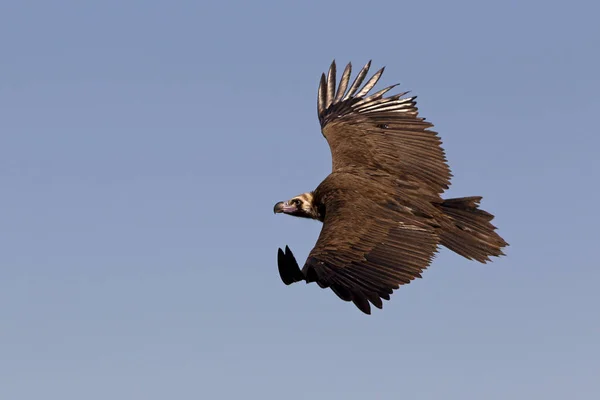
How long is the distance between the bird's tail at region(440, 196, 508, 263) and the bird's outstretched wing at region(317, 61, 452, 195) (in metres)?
0.80

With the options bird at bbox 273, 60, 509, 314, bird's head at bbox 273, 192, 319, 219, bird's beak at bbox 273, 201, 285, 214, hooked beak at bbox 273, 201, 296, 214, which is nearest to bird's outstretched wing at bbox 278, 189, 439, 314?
bird at bbox 273, 60, 509, 314

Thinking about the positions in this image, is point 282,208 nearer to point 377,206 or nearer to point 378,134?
point 378,134

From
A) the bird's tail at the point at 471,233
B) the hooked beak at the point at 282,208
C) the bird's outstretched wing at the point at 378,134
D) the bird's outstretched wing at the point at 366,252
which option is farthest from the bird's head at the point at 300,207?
the bird's tail at the point at 471,233

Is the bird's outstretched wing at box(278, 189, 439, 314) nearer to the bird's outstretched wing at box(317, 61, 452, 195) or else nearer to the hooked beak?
the bird's outstretched wing at box(317, 61, 452, 195)

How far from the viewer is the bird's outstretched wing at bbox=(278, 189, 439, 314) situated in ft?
45.9

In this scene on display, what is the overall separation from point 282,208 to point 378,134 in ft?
6.20

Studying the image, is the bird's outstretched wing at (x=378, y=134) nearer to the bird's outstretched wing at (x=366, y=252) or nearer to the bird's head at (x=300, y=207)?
the bird's head at (x=300, y=207)

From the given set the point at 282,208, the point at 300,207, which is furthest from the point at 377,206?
the point at 282,208

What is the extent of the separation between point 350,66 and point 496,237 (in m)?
5.31

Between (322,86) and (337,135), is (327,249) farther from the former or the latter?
(322,86)

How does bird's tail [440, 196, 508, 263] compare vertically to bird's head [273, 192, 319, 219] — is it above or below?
below

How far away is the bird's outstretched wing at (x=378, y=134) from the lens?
57.1ft

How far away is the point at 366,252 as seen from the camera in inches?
579

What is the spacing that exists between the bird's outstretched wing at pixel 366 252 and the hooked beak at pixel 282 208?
6.78 feet
